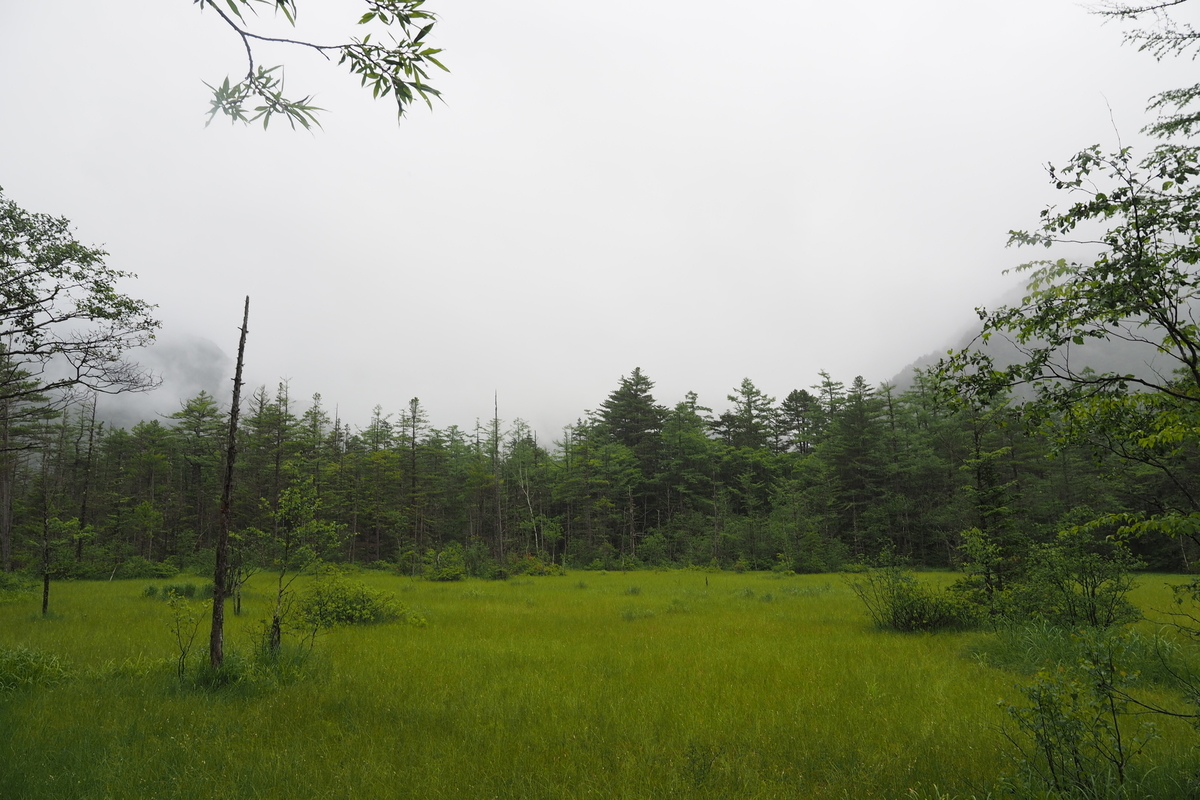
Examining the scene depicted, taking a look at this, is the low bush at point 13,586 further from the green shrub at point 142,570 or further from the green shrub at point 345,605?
the green shrub at point 345,605

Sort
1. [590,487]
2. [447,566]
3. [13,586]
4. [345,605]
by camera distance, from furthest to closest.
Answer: [590,487]
[447,566]
[13,586]
[345,605]

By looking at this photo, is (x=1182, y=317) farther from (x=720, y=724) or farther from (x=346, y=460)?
(x=346, y=460)

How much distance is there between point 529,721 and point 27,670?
7.94 meters

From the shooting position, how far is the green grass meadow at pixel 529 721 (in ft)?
15.8

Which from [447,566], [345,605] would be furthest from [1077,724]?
[447,566]

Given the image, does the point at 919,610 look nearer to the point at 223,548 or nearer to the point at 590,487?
the point at 223,548

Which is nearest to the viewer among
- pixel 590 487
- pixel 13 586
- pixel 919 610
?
pixel 919 610

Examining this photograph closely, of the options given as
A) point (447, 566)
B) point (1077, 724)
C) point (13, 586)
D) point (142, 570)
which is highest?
point (1077, 724)

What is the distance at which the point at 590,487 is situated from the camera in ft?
167

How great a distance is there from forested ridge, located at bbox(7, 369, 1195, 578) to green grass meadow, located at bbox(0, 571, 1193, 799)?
1797 cm

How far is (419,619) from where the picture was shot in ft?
47.4

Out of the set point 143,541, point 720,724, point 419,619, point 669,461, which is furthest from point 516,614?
point 143,541

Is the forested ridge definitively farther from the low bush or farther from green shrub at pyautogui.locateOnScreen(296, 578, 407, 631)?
green shrub at pyautogui.locateOnScreen(296, 578, 407, 631)

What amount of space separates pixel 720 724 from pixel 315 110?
715 centimetres
